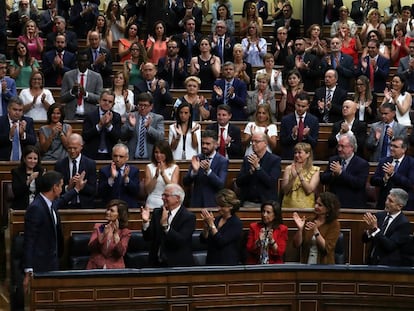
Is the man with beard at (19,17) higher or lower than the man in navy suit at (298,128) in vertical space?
higher

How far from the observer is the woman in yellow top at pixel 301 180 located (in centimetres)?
999

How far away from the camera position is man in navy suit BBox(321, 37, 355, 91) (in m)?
12.6

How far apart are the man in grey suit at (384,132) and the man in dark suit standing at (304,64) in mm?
1770

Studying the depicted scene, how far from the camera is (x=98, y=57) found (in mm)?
12492

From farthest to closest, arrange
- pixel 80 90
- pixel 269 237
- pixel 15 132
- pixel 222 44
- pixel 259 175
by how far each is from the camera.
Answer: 1. pixel 222 44
2. pixel 80 90
3. pixel 15 132
4. pixel 259 175
5. pixel 269 237

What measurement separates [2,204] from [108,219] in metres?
1.86

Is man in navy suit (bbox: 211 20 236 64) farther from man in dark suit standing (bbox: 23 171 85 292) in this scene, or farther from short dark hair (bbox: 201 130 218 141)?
man in dark suit standing (bbox: 23 171 85 292)

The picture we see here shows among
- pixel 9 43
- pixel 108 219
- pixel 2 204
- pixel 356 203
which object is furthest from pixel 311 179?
pixel 9 43

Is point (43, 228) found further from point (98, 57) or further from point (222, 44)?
point (222, 44)

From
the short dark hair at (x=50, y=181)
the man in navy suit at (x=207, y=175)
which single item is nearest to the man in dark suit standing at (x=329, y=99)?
the man in navy suit at (x=207, y=175)

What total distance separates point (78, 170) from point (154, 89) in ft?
7.20

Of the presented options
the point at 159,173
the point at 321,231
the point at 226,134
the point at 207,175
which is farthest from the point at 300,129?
the point at 321,231

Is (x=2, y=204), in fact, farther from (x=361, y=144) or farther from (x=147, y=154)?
(x=361, y=144)

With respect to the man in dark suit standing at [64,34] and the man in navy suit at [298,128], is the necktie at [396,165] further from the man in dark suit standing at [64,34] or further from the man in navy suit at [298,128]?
the man in dark suit standing at [64,34]
